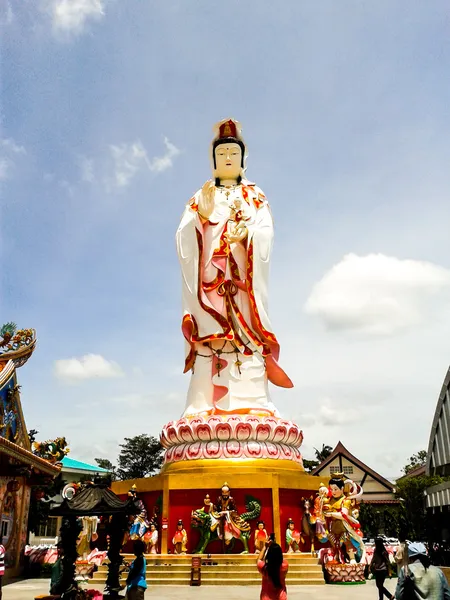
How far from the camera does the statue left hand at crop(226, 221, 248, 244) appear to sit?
15.8 metres

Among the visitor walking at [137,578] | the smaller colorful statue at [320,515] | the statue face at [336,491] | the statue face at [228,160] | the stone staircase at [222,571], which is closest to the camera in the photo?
the visitor walking at [137,578]

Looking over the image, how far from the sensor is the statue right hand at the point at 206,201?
1608 centimetres

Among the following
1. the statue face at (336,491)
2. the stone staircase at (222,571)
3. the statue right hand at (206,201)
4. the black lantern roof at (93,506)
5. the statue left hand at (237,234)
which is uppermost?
the statue right hand at (206,201)

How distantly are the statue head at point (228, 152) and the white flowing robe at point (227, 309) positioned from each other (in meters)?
0.93

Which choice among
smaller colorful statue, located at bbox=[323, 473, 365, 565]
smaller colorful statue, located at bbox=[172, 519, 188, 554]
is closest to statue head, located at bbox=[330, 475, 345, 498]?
smaller colorful statue, located at bbox=[323, 473, 365, 565]

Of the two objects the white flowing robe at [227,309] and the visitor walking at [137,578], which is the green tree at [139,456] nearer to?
the white flowing robe at [227,309]

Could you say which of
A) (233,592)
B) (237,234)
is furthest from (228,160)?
(233,592)

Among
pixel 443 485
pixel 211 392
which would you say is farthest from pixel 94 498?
pixel 443 485

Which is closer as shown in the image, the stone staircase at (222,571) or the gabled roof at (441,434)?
the stone staircase at (222,571)

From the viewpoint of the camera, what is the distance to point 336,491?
12.1 metres

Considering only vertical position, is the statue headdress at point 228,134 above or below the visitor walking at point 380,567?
above

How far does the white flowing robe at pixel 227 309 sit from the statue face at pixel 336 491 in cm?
319

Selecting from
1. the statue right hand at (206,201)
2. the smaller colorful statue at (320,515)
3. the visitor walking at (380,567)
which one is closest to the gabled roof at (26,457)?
the smaller colorful statue at (320,515)

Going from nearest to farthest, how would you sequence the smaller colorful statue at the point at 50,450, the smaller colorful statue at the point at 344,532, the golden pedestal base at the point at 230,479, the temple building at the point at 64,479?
1. the smaller colorful statue at the point at 344,532
2. the golden pedestal base at the point at 230,479
3. the smaller colorful statue at the point at 50,450
4. the temple building at the point at 64,479
